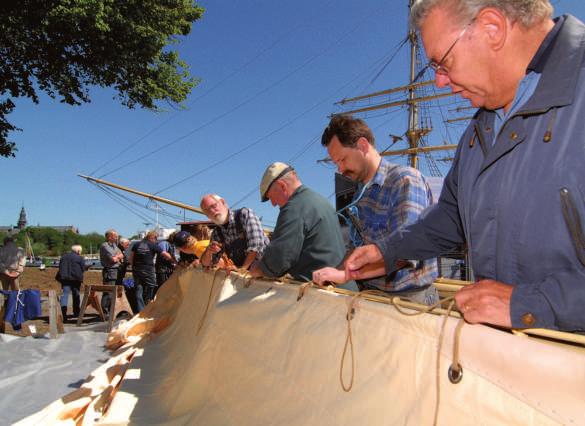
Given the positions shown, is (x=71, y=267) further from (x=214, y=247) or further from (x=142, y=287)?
(x=214, y=247)

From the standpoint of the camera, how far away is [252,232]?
4.08 metres

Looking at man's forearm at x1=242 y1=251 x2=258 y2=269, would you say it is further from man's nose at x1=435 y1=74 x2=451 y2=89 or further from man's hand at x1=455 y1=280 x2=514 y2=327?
man's hand at x1=455 y1=280 x2=514 y2=327

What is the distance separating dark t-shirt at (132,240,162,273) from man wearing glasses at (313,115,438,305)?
6.58 meters

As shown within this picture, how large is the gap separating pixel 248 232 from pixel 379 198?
6.91ft

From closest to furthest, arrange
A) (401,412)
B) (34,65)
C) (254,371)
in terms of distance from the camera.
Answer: (401,412) < (254,371) < (34,65)

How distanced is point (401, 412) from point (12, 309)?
7.14 metres

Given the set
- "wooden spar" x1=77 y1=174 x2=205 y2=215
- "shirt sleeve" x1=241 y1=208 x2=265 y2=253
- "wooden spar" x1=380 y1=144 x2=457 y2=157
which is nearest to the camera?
"shirt sleeve" x1=241 y1=208 x2=265 y2=253

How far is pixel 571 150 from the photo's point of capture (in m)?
0.87

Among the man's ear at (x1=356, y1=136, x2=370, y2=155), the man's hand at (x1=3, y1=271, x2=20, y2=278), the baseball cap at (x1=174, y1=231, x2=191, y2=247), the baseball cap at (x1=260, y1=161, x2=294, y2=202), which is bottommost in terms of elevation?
the man's hand at (x1=3, y1=271, x2=20, y2=278)

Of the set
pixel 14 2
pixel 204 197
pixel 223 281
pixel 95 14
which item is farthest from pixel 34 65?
pixel 223 281

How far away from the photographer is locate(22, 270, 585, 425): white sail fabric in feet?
2.43

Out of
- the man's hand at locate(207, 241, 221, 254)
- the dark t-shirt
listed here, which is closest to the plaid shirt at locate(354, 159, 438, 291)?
the man's hand at locate(207, 241, 221, 254)

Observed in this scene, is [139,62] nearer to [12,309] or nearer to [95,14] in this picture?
[95,14]

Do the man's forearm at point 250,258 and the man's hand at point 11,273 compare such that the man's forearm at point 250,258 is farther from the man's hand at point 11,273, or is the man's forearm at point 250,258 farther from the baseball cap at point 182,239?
the man's hand at point 11,273
